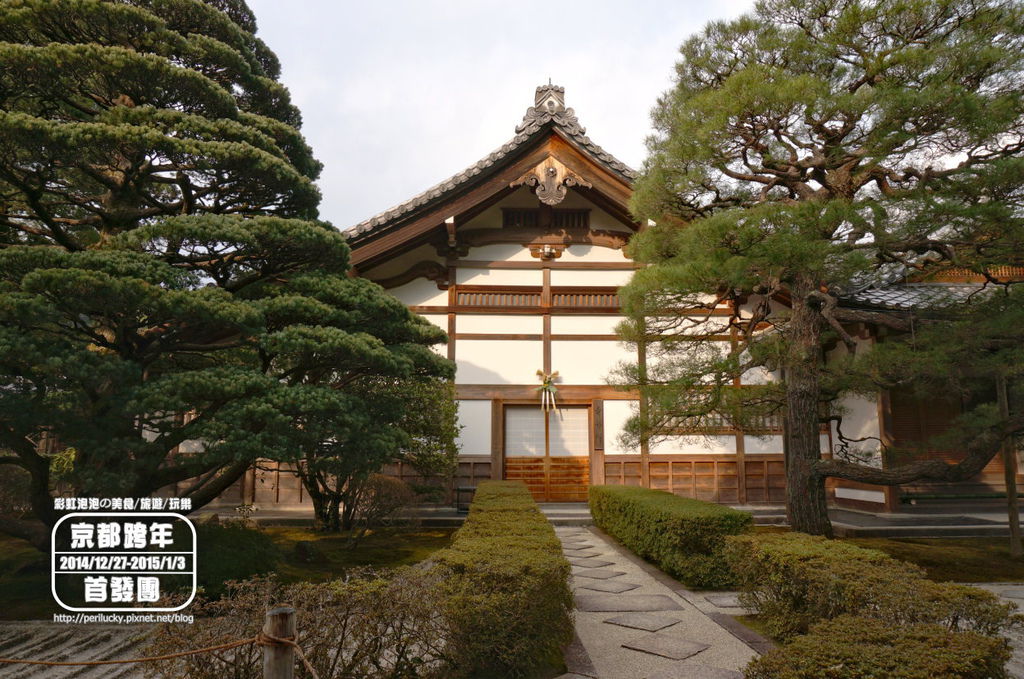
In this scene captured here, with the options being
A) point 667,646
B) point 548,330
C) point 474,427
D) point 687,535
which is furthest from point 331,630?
point 548,330

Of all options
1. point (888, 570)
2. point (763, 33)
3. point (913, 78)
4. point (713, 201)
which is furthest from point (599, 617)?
point (763, 33)

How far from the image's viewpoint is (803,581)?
427 centimetres

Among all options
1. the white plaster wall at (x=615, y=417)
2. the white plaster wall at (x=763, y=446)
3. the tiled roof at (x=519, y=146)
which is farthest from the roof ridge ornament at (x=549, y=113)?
the white plaster wall at (x=763, y=446)

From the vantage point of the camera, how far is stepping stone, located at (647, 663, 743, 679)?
3947 mm

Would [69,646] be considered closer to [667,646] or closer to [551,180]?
[667,646]

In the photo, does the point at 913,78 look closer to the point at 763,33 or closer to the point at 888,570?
the point at 763,33

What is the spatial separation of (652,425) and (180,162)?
254 inches

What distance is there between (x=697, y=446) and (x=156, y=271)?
10210 mm

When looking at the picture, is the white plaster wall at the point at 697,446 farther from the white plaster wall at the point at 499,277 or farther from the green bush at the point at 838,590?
the green bush at the point at 838,590

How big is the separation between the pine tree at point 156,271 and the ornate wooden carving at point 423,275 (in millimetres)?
5431

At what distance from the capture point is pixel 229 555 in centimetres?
572

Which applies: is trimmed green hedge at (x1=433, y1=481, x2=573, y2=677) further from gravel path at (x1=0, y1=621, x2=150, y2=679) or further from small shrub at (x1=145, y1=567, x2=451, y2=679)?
gravel path at (x1=0, y1=621, x2=150, y2=679)

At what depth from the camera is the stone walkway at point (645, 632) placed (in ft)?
13.4

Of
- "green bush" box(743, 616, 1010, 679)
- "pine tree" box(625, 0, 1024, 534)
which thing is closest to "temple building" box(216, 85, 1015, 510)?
"pine tree" box(625, 0, 1024, 534)
